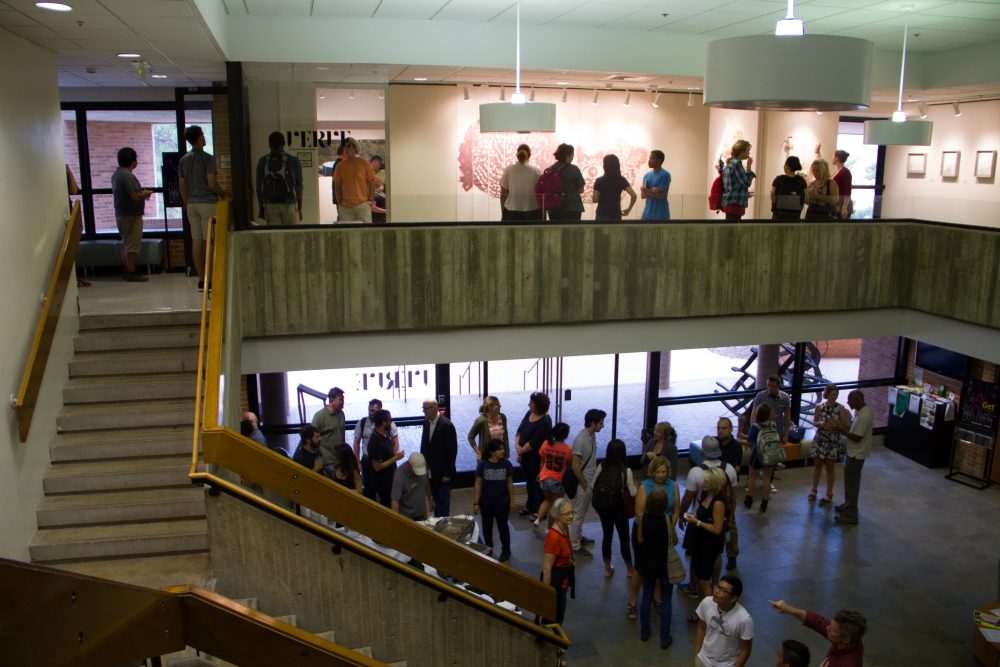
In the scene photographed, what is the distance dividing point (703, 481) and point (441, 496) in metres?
3.09

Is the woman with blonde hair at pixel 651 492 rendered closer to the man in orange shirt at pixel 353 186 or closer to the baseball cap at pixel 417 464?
the baseball cap at pixel 417 464

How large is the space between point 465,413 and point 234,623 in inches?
366

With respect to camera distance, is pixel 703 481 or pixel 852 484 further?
pixel 852 484

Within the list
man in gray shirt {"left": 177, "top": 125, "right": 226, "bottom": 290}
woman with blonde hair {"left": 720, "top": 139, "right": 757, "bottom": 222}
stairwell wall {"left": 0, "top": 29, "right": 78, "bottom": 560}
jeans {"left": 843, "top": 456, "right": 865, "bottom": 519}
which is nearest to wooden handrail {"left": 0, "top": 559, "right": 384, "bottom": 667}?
stairwell wall {"left": 0, "top": 29, "right": 78, "bottom": 560}

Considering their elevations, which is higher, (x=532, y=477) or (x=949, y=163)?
(x=949, y=163)

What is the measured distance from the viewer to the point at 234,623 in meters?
2.97

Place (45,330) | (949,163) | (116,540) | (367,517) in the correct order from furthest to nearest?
(949,163)
(45,330)
(116,540)
(367,517)

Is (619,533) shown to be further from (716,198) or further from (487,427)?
(716,198)

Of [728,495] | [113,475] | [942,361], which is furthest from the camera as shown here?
[942,361]

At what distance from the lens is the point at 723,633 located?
597cm

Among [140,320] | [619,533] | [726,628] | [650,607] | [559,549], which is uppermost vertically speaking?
[140,320]

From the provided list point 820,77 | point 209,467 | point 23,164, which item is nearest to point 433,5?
point 23,164

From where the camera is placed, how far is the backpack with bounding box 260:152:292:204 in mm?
8508

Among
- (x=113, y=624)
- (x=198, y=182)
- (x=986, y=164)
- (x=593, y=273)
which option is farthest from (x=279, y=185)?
(x=986, y=164)
